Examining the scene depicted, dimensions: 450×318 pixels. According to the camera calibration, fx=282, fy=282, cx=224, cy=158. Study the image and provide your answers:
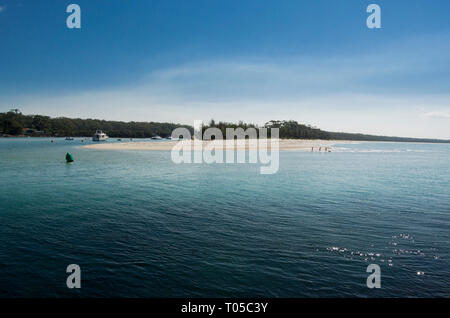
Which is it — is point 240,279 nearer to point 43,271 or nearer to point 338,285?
point 338,285

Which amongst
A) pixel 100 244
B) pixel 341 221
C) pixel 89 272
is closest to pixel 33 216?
pixel 100 244

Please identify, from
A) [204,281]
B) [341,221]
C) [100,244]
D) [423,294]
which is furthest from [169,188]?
[423,294]

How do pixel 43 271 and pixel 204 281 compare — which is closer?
pixel 204 281

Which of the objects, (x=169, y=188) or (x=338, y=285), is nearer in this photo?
(x=338, y=285)
